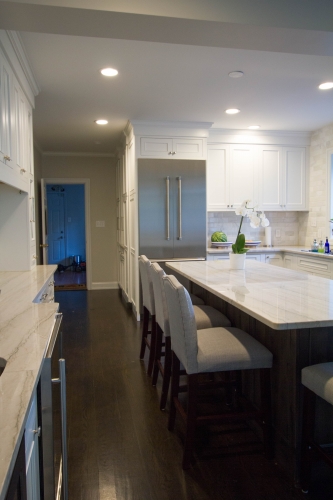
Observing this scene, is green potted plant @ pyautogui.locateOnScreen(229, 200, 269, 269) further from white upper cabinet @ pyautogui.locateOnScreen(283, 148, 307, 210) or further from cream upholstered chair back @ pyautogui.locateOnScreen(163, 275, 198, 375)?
white upper cabinet @ pyautogui.locateOnScreen(283, 148, 307, 210)

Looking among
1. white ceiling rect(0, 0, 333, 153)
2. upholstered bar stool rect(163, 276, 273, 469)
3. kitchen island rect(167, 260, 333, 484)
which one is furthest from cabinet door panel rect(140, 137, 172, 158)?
upholstered bar stool rect(163, 276, 273, 469)

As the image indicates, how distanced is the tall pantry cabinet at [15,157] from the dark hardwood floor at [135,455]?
1130 millimetres

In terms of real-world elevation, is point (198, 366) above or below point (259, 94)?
below

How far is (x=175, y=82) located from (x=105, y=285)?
184 inches

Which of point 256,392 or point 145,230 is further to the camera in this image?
point 145,230

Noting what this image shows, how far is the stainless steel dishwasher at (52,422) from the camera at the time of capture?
4.23 ft

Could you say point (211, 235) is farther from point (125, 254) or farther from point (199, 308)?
point (199, 308)

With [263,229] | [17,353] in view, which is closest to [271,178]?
[263,229]

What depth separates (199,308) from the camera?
9.77ft

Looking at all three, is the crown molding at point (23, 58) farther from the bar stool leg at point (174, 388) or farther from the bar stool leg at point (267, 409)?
the bar stool leg at point (267, 409)

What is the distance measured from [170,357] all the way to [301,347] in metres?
0.98

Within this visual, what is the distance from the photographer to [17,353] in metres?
1.36

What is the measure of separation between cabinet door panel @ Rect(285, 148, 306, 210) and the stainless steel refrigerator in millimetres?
1369

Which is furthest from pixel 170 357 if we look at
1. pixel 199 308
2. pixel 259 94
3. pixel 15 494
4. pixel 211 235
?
pixel 211 235
